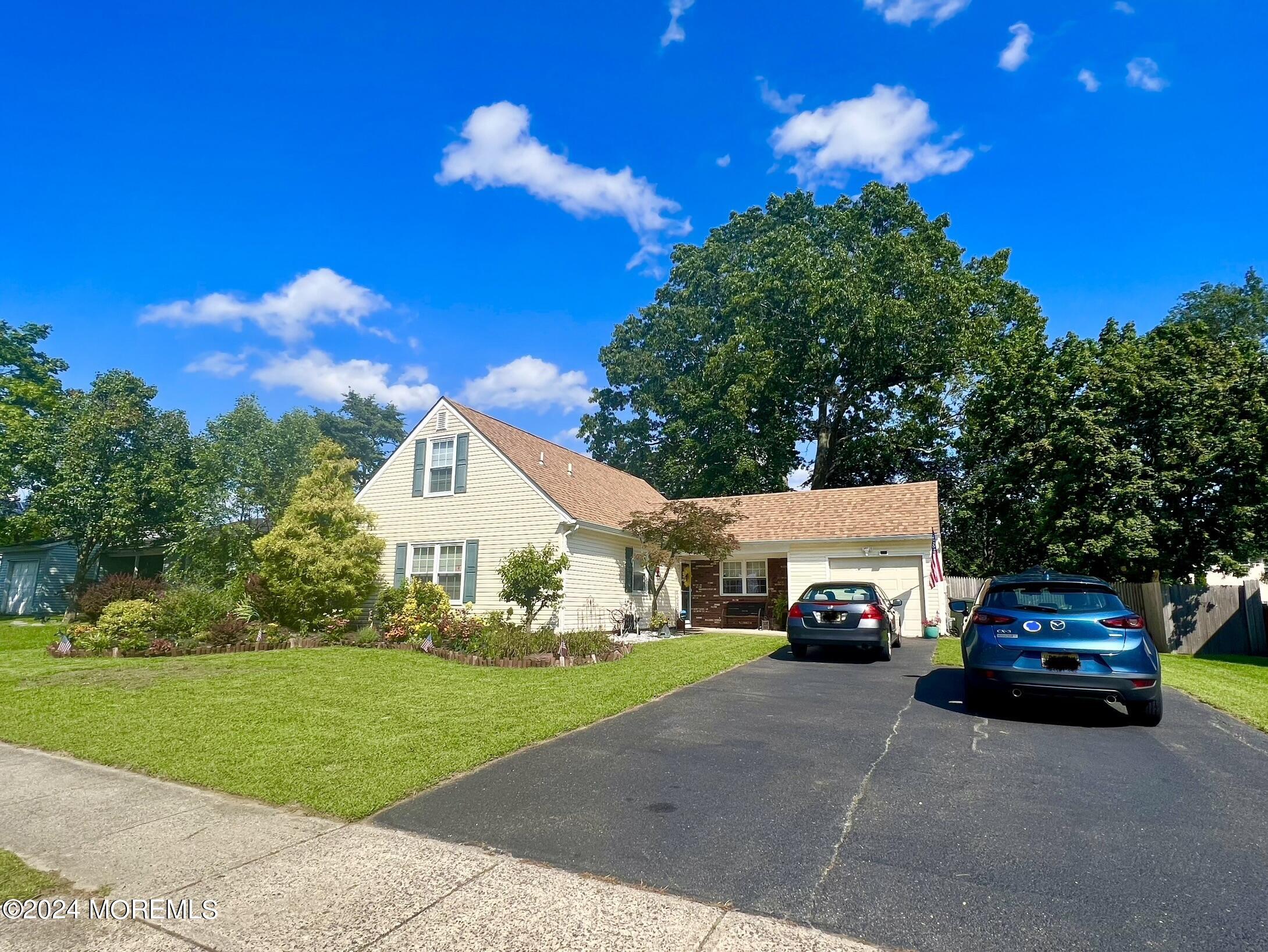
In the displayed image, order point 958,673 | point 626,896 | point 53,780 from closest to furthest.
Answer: point 626,896, point 53,780, point 958,673

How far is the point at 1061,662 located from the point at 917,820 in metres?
3.88

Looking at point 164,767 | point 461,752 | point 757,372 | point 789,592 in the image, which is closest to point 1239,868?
point 461,752

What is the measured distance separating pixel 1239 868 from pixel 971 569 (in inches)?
1206

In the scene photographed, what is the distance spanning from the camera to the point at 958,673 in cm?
1108

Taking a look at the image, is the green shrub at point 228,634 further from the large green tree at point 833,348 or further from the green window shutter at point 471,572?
the large green tree at point 833,348

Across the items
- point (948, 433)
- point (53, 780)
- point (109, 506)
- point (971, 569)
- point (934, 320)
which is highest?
point (934, 320)

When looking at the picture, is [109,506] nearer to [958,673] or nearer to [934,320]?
[958,673]

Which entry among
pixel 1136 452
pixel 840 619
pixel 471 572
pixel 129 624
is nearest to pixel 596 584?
pixel 471 572

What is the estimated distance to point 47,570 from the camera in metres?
31.7

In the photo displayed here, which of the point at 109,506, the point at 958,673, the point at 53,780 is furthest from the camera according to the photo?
the point at 109,506

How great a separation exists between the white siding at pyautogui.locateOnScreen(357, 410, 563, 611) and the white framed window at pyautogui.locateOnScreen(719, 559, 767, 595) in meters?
7.65

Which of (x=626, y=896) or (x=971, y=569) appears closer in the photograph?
(x=626, y=896)

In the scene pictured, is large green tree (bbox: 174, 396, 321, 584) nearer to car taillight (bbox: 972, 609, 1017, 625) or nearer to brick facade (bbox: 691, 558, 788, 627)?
brick facade (bbox: 691, 558, 788, 627)

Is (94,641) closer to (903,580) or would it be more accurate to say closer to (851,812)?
(851,812)
